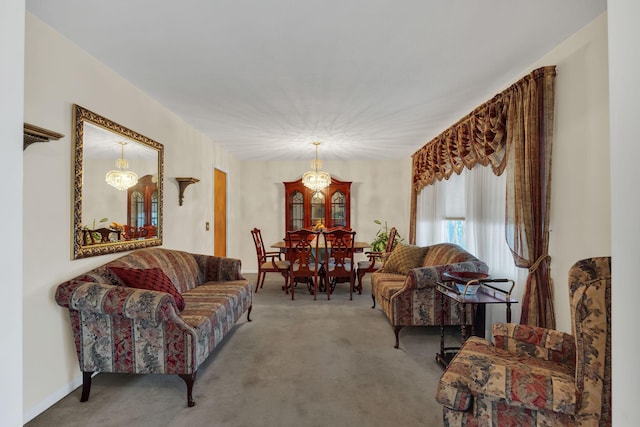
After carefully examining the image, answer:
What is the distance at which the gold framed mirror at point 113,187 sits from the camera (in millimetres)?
2287

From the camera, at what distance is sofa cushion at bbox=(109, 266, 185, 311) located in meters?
2.30

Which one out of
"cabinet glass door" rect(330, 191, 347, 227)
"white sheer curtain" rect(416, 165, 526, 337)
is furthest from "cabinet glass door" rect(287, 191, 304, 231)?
"white sheer curtain" rect(416, 165, 526, 337)

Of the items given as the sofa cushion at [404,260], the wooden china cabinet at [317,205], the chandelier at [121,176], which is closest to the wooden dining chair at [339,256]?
the sofa cushion at [404,260]

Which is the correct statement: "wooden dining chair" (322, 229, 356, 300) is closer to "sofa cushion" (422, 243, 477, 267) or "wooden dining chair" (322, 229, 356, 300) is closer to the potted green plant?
"sofa cushion" (422, 243, 477, 267)

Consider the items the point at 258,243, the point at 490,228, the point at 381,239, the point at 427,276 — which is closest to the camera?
the point at 427,276

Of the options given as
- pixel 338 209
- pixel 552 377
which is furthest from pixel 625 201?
pixel 338 209

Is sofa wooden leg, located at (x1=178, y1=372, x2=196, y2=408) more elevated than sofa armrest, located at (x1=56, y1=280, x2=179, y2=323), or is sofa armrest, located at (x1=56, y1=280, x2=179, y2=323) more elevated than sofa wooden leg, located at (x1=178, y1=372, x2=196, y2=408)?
sofa armrest, located at (x1=56, y1=280, x2=179, y2=323)

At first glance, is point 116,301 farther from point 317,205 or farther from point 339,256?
point 317,205

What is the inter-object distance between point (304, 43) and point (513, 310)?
2.80 meters

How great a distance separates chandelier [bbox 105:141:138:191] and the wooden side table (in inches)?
114

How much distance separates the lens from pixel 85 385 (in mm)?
2086

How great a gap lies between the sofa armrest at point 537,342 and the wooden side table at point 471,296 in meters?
0.42

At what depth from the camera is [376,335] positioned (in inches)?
127

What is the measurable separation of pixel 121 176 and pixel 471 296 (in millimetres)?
3095
